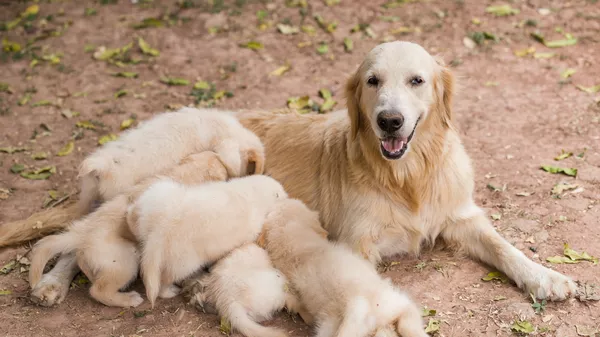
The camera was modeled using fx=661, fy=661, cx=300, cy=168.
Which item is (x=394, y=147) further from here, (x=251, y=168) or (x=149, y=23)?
(x=149, y=23)

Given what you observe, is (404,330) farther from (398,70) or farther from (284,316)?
(398,70)

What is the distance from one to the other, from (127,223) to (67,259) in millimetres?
665

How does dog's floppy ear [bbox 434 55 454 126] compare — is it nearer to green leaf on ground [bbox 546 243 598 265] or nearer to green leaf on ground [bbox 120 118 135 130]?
green leaf on ground [bbox 546 243 598 265]

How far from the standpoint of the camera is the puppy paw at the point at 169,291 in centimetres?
383

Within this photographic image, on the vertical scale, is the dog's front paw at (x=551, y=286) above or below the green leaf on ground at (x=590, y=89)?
below

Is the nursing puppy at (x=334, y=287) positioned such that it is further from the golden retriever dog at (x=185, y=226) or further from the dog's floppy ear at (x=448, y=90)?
the dog's floppy ear at (x=448, y=90)

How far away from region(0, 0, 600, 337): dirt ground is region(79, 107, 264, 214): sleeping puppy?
67 cm

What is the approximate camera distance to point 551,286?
3.62 meters

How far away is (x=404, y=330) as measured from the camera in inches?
129

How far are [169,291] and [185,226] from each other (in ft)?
1.82

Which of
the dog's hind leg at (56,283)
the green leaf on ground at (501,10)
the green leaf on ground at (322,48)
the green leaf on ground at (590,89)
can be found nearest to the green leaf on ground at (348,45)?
the green leaf on ground at (322,48)

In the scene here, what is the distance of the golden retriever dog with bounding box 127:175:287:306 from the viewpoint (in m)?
3.52

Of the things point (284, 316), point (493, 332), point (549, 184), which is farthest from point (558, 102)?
point (284, 316)

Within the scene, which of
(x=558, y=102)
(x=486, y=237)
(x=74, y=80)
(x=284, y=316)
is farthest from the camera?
(x=74, y=80)
